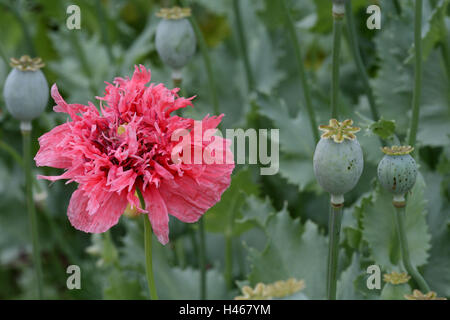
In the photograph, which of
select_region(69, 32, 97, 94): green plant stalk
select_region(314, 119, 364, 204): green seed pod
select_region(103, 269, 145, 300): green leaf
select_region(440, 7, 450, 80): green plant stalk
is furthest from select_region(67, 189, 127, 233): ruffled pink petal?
select_region(69, 32, 97, 94): green plant stalk

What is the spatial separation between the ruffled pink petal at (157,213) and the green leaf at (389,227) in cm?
28

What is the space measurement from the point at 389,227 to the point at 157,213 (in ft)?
1.02

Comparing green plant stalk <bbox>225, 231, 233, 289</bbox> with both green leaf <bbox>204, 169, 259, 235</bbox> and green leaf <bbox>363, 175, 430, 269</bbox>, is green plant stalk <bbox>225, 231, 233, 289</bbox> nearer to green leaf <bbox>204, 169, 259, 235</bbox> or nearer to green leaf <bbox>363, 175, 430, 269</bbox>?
green leaf <bbox>204, 169, 259, 235</bbox>

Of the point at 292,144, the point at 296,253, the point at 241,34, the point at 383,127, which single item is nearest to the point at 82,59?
the point at 241,34

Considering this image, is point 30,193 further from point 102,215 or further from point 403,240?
point 403,240

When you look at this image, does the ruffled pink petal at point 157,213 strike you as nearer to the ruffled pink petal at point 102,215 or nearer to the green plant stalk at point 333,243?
the ruffled pink petal at point 102,215

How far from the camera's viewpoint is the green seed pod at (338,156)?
48 centimetres

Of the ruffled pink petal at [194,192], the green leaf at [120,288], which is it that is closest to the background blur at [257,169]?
the green leaf at [120,288]

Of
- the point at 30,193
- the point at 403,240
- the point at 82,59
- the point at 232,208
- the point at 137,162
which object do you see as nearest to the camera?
the point at 137,162

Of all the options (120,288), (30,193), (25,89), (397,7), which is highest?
(397,7)

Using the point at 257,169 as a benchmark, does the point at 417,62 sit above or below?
above

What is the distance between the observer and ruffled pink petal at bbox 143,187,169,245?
1.53ft

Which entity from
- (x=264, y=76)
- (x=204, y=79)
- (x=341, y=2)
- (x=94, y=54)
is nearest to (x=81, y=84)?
(x=94, y=54)

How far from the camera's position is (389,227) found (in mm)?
687
